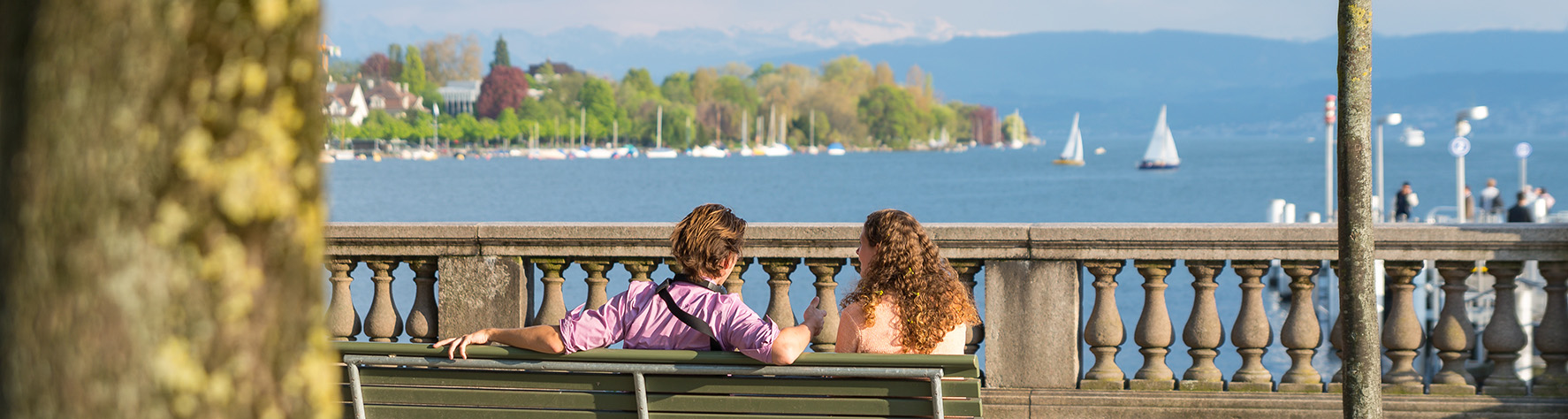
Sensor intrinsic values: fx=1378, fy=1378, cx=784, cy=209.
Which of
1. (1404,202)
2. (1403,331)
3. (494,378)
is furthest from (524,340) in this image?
(1404,202)

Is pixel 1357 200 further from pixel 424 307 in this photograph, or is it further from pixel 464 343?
pixel 424 307

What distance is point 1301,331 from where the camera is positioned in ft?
18.1

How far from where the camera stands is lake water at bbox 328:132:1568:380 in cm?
4903

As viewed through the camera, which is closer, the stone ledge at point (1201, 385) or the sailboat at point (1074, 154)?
the stone ledge at point (1201, 385)

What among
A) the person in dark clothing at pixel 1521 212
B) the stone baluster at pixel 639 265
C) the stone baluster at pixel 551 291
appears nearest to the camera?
the stone baluster at pixel 639 265

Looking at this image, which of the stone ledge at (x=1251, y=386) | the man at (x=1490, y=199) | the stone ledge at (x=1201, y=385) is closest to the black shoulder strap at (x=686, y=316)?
the stone ledge at (x=1201, y=385)

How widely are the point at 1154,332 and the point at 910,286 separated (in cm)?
187

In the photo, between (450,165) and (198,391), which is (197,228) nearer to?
(198,391)

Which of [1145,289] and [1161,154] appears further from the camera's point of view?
[1161,154]

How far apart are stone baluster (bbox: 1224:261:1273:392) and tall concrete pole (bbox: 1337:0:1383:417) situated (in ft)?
4.23

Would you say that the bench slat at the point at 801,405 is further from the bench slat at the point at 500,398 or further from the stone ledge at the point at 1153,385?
the stone ledge at the point at 1153,385

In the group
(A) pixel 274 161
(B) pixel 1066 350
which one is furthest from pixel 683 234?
(A) pixel 274 161

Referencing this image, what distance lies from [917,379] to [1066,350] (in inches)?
76.8

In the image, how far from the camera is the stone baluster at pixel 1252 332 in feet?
18.1
